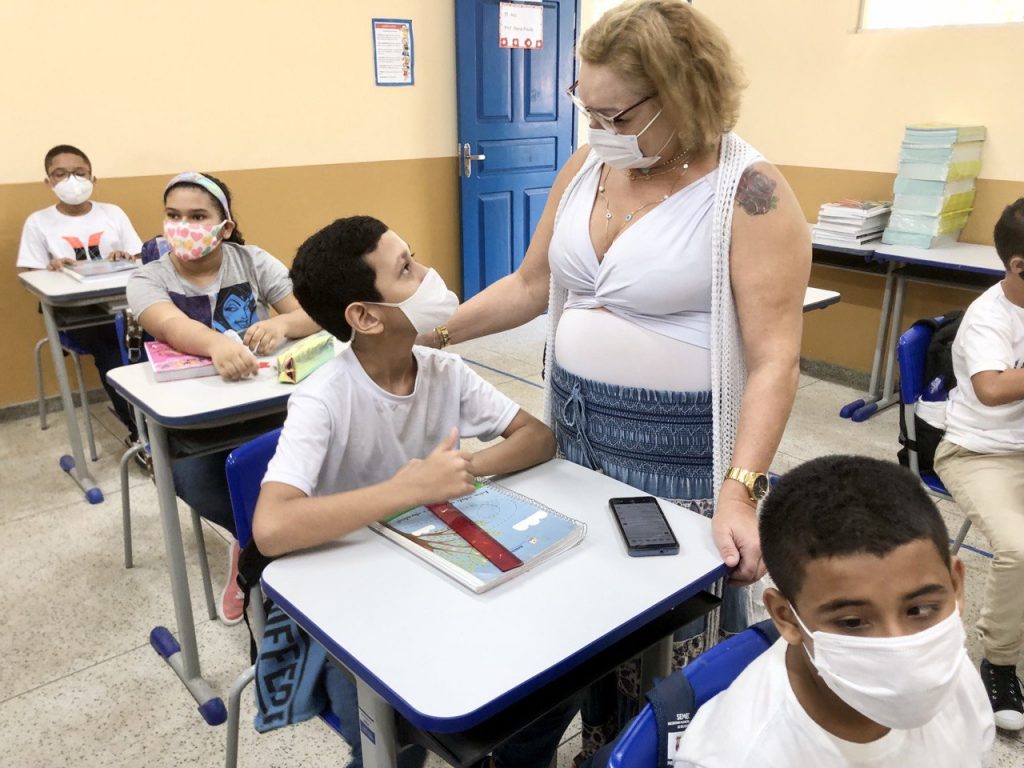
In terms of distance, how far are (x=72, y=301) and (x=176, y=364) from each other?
1.37 metres

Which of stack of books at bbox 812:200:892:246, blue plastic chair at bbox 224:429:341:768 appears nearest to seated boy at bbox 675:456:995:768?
blue plastic chair at bbox 224:429:341:768

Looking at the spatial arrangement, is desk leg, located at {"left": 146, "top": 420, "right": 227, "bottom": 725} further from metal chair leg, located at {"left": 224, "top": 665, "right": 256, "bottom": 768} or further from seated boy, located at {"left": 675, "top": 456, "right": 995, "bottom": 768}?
seated boy, located at {"left": 675, "top": 456, "right": 995, "bottom": 768}

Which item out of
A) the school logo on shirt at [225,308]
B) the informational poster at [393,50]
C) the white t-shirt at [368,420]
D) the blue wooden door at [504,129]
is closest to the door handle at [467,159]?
the blue wooden door at [504,129]

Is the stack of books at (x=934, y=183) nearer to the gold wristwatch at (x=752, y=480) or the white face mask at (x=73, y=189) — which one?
the gold wristwatch at (x=752, y=480)

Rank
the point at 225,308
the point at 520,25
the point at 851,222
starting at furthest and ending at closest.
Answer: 1. the point at 520,25
2. the point at 851,222
3. the point at 225,308

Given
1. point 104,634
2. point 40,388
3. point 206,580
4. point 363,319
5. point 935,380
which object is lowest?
point 104,634

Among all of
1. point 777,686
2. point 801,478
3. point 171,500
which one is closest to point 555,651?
point 777,686

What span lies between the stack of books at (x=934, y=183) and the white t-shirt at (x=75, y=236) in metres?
3.57

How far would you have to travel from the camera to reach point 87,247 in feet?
12.4

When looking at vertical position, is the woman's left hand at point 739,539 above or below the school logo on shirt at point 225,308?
below

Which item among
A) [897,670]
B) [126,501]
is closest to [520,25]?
[126,501]

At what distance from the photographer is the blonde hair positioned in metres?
1.23

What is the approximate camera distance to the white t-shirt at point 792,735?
2.74 feet

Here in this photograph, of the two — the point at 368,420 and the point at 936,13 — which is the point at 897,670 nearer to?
the point at 368,420
